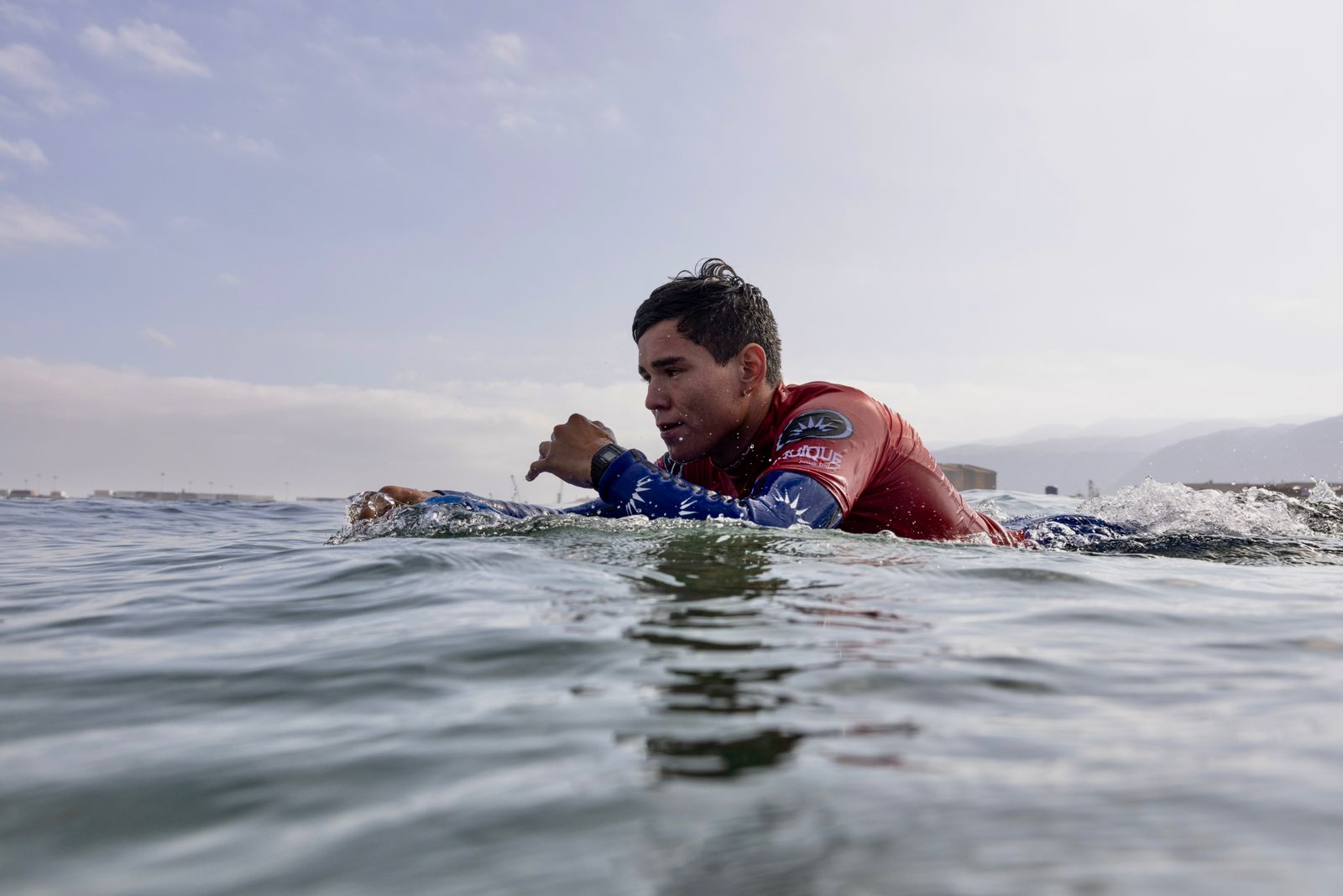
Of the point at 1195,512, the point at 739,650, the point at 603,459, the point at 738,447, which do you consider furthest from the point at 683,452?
the point at 1195,512

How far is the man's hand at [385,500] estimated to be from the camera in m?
4.74

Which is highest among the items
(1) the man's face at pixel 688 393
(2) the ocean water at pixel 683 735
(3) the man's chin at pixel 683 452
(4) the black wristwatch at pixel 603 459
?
(1) the man's face at pixel 688 393

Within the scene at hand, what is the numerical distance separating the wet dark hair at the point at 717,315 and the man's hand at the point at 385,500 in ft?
4.66

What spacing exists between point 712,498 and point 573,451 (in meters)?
0.69

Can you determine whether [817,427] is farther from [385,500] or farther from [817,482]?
[385,500]

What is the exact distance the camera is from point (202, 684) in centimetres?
187

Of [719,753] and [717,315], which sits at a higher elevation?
[717,315]

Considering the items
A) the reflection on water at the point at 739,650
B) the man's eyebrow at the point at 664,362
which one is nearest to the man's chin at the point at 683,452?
the man's eyebrow at the point at 664,362

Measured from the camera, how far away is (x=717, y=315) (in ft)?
14.4

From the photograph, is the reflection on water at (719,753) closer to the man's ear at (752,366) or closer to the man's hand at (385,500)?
the man's ear at (752,366)

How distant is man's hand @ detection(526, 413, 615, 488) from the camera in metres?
3.92

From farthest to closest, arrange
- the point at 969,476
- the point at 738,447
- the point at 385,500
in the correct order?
the point at 969,476 → the point at 385,500 → the point at 738,447

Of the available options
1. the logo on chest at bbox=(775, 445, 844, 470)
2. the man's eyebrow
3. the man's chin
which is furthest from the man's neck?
the logo on chest at bbox=(775, 445, 844, 470)

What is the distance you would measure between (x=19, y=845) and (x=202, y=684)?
2.63 ft
